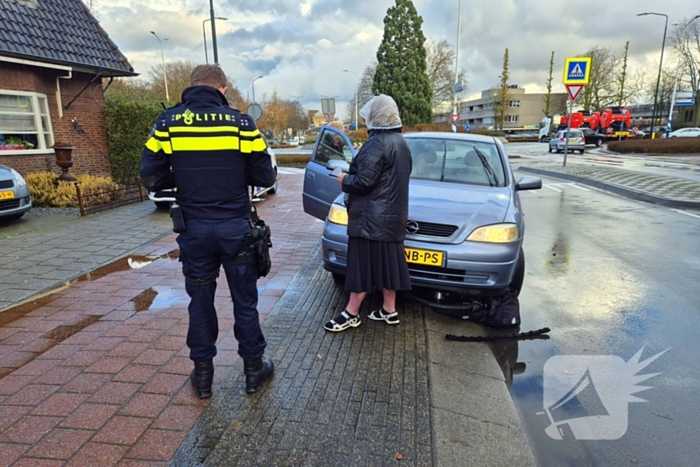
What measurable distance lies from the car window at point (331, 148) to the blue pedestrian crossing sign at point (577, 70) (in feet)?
41.5

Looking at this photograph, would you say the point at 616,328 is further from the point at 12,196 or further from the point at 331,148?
the point at 12,196

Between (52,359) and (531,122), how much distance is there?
106926 mm

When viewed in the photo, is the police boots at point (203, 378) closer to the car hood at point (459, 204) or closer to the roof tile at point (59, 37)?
the car hood at point (459, 204)

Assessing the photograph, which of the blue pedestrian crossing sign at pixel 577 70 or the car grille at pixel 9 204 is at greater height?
the blue pedestrian crossing sign at pixel 577 70

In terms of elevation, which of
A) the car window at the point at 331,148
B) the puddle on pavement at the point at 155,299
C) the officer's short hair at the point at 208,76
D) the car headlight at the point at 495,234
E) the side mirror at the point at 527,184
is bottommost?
the puddle on pavement at the point at 155,299

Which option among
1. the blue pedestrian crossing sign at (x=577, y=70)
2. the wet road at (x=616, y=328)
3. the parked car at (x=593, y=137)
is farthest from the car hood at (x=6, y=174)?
the parked car at (x=593, y=137)

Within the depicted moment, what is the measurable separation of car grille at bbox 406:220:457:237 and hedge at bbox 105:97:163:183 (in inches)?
424

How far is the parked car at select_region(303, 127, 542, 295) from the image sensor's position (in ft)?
12.3

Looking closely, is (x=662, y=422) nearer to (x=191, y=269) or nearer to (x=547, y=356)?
(x=547, y=356)

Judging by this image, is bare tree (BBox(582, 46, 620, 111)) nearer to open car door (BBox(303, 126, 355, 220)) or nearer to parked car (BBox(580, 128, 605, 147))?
parked car (BBox(580, 128, 605, 147))

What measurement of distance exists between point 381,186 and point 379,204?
0.46ft

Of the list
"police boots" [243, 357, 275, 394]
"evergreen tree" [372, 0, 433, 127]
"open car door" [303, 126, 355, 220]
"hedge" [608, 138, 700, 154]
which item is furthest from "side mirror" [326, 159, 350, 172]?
"evergreen tree" [372, 0, 433, 127]

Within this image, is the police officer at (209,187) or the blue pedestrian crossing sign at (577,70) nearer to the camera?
the police officer at (209,187)

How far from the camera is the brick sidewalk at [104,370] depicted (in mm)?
2305
